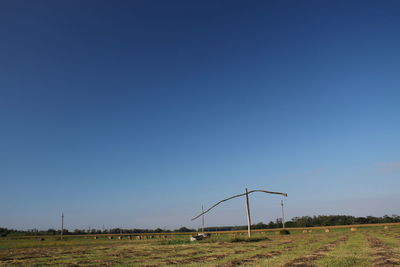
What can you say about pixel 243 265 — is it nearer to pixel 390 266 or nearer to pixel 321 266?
pixel 321 266

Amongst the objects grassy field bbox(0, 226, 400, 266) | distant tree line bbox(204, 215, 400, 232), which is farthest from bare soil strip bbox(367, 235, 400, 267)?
distant tree line bbox(204, 215, 400, 232)

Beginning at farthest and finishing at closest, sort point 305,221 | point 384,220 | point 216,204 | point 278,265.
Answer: point 305,221
point 384,220
point 216,204
point 278,265

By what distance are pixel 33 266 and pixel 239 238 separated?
22079mm

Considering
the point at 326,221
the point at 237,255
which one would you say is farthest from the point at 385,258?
the point at 326,221

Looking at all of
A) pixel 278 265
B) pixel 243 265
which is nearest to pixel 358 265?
pixel 278 265

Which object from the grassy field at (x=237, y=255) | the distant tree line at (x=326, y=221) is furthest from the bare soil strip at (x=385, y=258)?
the distant tree line at (x=326, y=221)

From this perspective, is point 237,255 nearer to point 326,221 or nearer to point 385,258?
point 385,258

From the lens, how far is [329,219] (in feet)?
382

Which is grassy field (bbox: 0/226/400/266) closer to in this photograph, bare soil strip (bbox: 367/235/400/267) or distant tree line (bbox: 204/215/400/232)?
bare soil strip (bbox: 367/235/400/267)

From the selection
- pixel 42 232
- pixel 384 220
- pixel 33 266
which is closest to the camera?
pixel 33 266

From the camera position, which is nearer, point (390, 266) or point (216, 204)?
point (390, 266)

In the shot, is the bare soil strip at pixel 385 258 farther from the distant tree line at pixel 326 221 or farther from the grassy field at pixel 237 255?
the distant tree line at pixel 326 221

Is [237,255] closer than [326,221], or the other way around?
[237,255]

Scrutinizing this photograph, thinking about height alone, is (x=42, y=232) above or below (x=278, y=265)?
below
